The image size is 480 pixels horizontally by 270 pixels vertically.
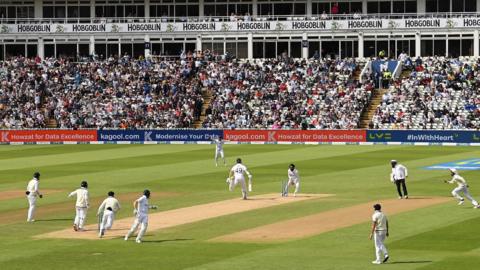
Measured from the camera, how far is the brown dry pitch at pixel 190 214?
120 ft

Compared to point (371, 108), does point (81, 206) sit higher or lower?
lower

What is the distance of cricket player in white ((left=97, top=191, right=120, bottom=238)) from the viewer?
115 ft

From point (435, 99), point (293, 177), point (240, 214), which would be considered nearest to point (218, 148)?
point (293, 177)

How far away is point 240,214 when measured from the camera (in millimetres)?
40812

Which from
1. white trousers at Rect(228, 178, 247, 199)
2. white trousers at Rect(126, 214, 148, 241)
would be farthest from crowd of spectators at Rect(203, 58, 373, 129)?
white trousers at Rect(126, 214, 148, 241)

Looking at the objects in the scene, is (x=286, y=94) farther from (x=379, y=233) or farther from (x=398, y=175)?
(x=379, y=233)

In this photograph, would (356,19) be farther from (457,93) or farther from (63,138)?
(63,138)

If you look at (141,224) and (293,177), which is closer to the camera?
(141,224)

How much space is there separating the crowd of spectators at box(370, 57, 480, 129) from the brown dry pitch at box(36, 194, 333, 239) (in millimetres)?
35200

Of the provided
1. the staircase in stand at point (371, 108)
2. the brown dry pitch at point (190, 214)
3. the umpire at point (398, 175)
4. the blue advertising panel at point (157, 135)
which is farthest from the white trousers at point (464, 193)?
the blue advertising panel at point (157, 135)

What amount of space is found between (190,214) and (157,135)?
43.7m

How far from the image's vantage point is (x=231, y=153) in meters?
73.4

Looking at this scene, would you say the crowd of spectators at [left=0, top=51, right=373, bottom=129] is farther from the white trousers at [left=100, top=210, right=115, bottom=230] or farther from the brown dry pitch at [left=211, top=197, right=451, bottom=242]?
the white trousers at [left=100, top=210, right=115, bottom=230]

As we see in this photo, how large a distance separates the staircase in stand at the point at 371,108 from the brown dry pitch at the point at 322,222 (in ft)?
126
